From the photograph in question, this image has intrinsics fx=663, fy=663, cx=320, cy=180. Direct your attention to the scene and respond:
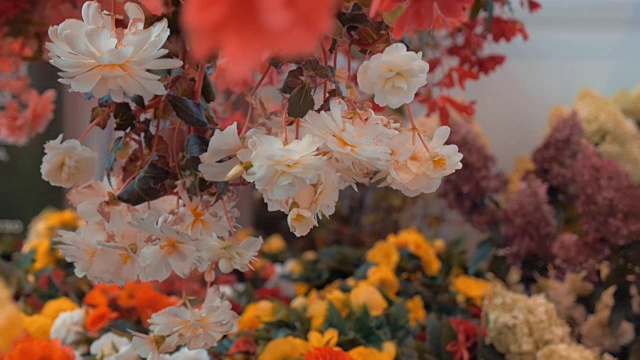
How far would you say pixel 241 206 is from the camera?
6.49ft

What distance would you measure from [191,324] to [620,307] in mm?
779

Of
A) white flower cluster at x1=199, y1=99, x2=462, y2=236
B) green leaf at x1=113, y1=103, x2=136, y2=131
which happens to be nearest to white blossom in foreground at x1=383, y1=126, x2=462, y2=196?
white flower cluster at x1=199, y1=99, x2=462, y2=236

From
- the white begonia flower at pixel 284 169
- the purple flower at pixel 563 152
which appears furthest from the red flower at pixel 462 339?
the white begonia flower at pixel 284 169

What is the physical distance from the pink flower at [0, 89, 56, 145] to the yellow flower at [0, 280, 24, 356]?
952mm

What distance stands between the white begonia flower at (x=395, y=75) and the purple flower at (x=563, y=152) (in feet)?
2.90

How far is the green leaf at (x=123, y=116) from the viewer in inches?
21.7

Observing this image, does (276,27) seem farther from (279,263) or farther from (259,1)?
(279,263)

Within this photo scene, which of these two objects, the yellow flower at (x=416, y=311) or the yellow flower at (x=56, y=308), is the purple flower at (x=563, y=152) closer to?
the yellow flower at (x=416, y=311)

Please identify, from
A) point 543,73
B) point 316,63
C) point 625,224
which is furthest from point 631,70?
point 316,63

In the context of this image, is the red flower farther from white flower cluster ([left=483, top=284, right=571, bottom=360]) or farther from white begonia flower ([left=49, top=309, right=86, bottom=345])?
white begonia flower ([left=49, top=309, right=86, bottom=345])

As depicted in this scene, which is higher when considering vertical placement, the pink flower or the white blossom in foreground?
the white blossom in foreground

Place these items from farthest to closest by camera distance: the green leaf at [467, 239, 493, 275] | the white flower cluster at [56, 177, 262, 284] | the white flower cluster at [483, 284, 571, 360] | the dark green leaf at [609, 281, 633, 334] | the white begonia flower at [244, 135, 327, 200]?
the green leaf at [467, 239, 493, 275] → the dark green leaf at [609, 281, 633, 334] → the white flower cluster at [483, 284, 571, 360] → the white flower cluster at [56, 177, 262, 284] → the white begonia flower at [244, 135, 327, 200]

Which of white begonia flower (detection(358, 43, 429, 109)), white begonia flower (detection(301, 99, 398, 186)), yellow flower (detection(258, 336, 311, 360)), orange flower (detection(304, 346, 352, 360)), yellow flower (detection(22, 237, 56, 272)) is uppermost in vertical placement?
white begonia flower (detection(358, 43, 429, 109))

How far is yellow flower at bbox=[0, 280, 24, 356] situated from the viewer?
0.29 meters
